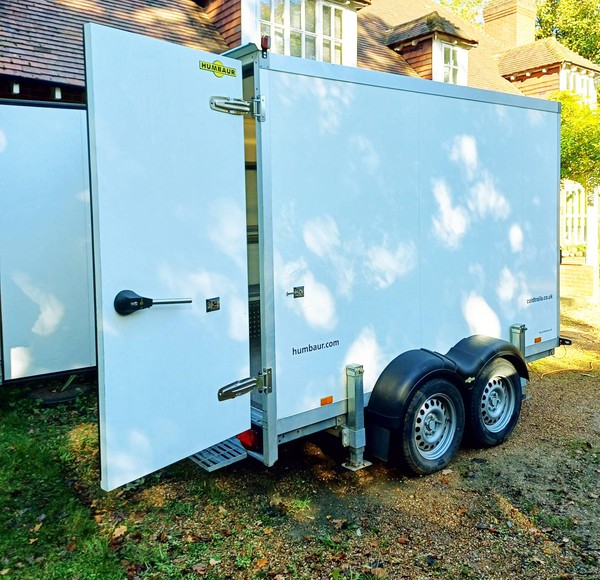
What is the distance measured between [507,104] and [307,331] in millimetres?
2977

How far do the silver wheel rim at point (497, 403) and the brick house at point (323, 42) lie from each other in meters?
6.80

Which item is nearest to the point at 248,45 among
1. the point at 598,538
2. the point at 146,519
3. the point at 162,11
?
the point at 146,519

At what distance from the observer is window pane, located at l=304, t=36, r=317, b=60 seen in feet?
39.4

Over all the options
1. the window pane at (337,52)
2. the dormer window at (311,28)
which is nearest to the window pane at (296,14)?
the dormer window at (311,28)

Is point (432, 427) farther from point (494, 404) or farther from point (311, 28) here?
point (311, 28)

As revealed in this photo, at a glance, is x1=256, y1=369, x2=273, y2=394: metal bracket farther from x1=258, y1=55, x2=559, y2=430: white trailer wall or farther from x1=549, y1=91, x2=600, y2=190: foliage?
x1=549, y1=91, x2=600, y2=190: foliage

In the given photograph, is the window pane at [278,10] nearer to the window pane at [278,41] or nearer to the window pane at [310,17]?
the window pane at [278,41]

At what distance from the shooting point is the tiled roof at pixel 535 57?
17.9 meters

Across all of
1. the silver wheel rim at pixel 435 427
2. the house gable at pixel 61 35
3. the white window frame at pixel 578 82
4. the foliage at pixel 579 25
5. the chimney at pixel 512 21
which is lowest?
the silver wheel rim at pixel 435 427

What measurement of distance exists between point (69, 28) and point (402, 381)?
822cm

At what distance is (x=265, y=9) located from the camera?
11430 mm

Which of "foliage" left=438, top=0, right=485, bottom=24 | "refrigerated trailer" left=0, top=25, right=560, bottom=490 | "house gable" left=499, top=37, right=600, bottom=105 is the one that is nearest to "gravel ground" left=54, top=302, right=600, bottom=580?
"refrigerated trailer" left=0, top=25, right=560, bottom=490

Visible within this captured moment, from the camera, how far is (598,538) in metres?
3.63

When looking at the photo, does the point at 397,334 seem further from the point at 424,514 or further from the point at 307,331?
the point at 424,514
